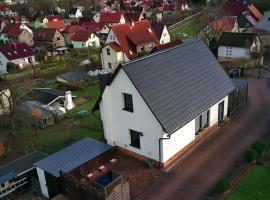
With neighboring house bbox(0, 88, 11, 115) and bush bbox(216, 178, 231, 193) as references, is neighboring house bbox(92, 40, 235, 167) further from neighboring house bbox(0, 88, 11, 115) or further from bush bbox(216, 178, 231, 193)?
neighboring house bbox(0, 88, 11, 115)

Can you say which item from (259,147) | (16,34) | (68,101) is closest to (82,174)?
(259,147)

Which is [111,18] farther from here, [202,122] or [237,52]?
[202,122]

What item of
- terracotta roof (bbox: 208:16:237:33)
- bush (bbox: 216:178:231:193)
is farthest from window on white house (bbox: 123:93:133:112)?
terracotta roof (bbox: 208:16:237:33)

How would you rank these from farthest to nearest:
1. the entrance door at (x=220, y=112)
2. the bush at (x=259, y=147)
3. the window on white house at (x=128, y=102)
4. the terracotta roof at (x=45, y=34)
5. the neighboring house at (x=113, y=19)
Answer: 1. the neighboring house at (x=113, y=19)
2. the terracotta roof at (x=45, y=34)
3. the entrance door at (x=220, y=112)
4. the window on white house at (x=128, y=102)
5. the bush at (x=259, y=147)

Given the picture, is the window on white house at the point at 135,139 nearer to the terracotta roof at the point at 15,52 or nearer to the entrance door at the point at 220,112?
the entrance door at the point at 220,112

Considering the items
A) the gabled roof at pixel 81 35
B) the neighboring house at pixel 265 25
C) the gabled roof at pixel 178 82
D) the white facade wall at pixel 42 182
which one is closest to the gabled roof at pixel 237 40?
the neighboring house at pixel 265 25
